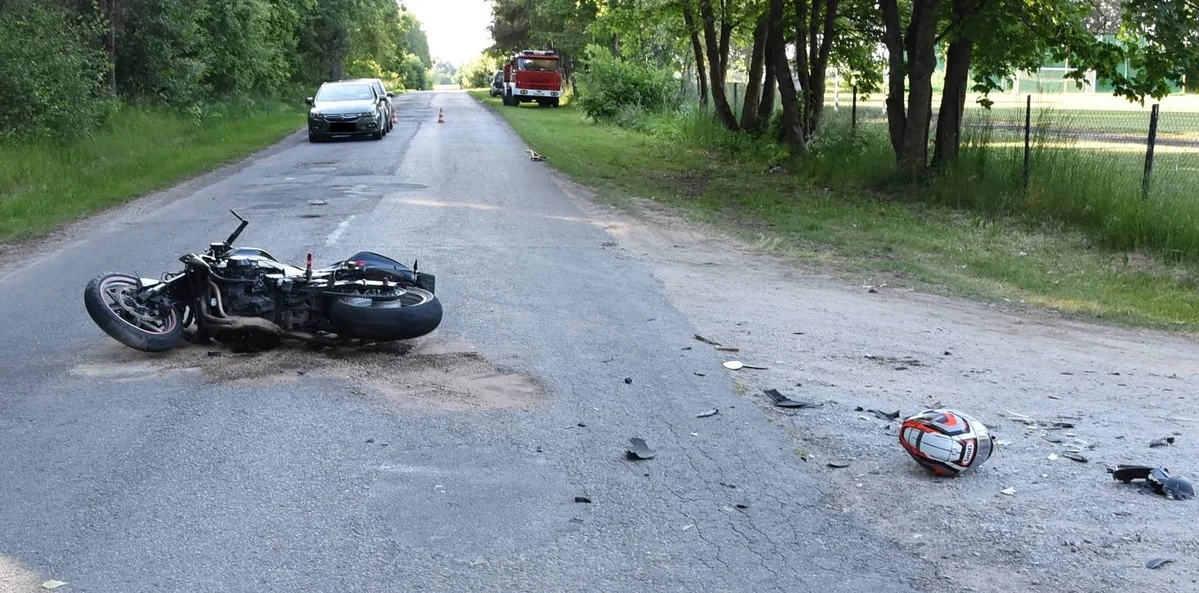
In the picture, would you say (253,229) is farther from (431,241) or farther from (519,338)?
(519,338)

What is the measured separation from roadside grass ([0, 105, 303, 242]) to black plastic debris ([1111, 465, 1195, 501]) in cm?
1240

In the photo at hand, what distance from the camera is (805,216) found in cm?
1551

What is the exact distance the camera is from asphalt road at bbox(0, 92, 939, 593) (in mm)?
4297

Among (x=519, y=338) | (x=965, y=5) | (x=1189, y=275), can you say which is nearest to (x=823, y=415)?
(x=519, y=338)

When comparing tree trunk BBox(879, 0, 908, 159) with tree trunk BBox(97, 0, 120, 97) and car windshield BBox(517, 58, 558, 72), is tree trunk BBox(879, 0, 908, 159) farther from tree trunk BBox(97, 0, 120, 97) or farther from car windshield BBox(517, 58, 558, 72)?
car windshield BBox(517, 58, 558, 72)

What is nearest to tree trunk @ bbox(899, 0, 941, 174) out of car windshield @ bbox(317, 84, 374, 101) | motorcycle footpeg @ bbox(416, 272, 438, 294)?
motorcycle footpeg @ bbox(416, 272, 438, 294)

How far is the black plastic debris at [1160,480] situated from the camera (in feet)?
16.5

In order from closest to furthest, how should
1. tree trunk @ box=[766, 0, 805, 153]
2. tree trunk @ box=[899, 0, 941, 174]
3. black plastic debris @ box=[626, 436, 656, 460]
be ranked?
1. black plastic debris @ box=[626, 436, 656, 460]
2. tree trunk @ box=[899, 0, 941, 174]
3. tree trunk @ box=[766, 0, 805, 153]

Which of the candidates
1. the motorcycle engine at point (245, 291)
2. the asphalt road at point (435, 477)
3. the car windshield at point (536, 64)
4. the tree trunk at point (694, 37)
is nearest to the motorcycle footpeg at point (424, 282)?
the asphalt road at point (435, 477)

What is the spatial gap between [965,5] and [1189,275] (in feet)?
20.8

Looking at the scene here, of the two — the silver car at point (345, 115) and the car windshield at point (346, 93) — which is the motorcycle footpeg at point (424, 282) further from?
the car windshield at point (346, 93)

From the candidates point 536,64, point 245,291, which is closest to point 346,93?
point 536,64

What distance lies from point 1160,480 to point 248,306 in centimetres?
539

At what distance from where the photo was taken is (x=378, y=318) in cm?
713
